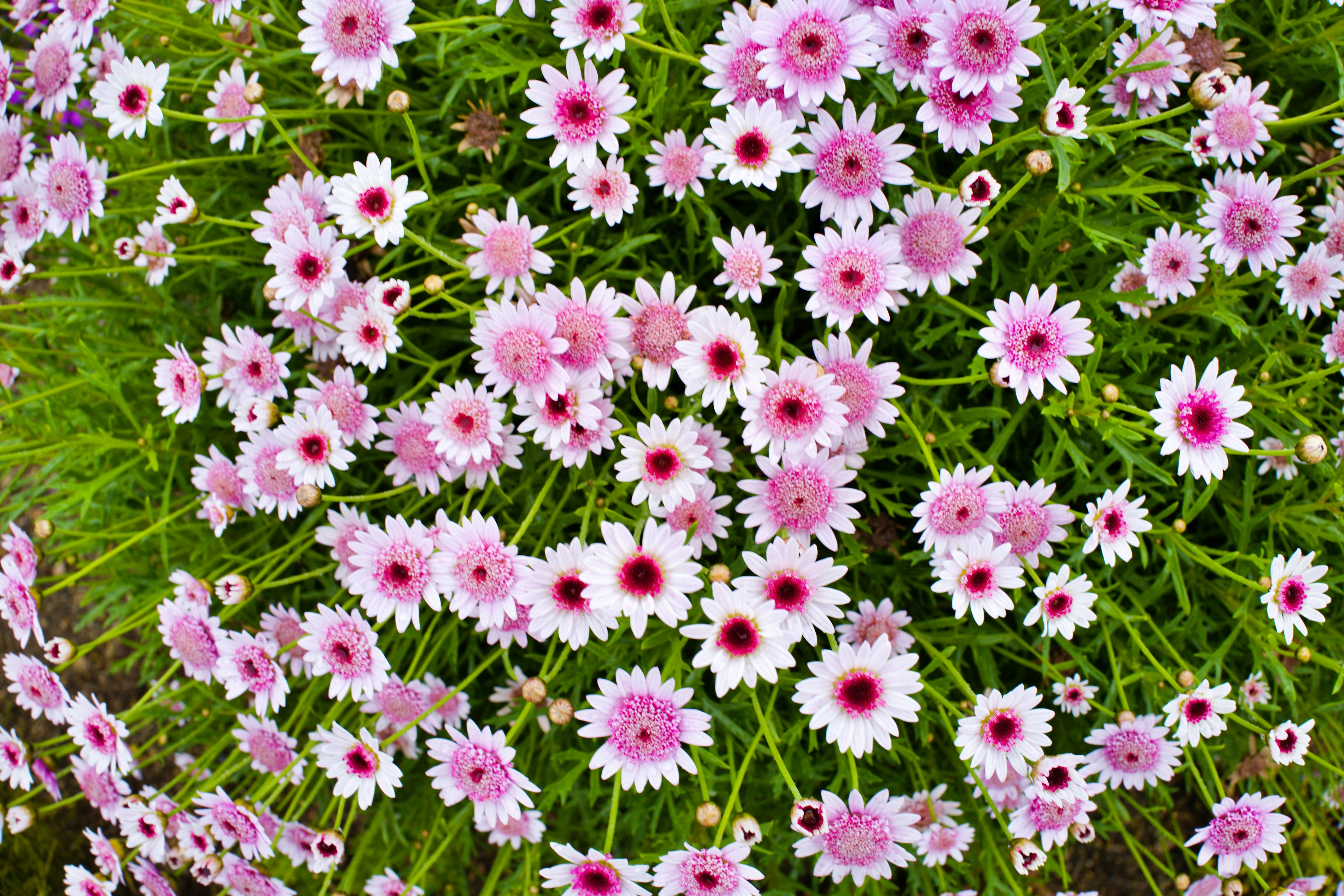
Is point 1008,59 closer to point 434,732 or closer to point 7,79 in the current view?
point 434,732

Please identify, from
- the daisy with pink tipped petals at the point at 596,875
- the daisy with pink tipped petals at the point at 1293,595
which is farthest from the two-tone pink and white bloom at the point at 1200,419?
the daisy with pink tipped petals at the point at 596,875

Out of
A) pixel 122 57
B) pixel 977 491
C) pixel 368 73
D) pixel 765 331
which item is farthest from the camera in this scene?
pixel 765 331

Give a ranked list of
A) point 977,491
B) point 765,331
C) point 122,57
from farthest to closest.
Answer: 1. point 765,331
2. point 122,57
3. point 977,491

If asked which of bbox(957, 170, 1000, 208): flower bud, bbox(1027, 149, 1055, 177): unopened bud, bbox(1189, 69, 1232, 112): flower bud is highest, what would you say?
bbox(1189, 69, 1232, 112): flower bud

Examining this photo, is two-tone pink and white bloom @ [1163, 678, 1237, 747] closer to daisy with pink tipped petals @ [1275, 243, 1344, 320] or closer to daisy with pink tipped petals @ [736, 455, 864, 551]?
daisy with pink tipped petals @ [736, 455, 864, 551]

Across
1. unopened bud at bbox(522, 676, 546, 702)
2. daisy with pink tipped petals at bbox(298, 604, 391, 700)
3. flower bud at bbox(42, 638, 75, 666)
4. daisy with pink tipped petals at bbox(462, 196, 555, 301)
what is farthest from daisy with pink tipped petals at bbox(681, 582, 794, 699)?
flower bud at bbox(42, 638, 75, 666)

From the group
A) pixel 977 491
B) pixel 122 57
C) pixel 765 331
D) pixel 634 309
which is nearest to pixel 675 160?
pixel 634 309

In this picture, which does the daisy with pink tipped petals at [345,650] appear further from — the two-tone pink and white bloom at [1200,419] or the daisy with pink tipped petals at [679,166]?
the two-tone pink and white bloom at [1200,419]
